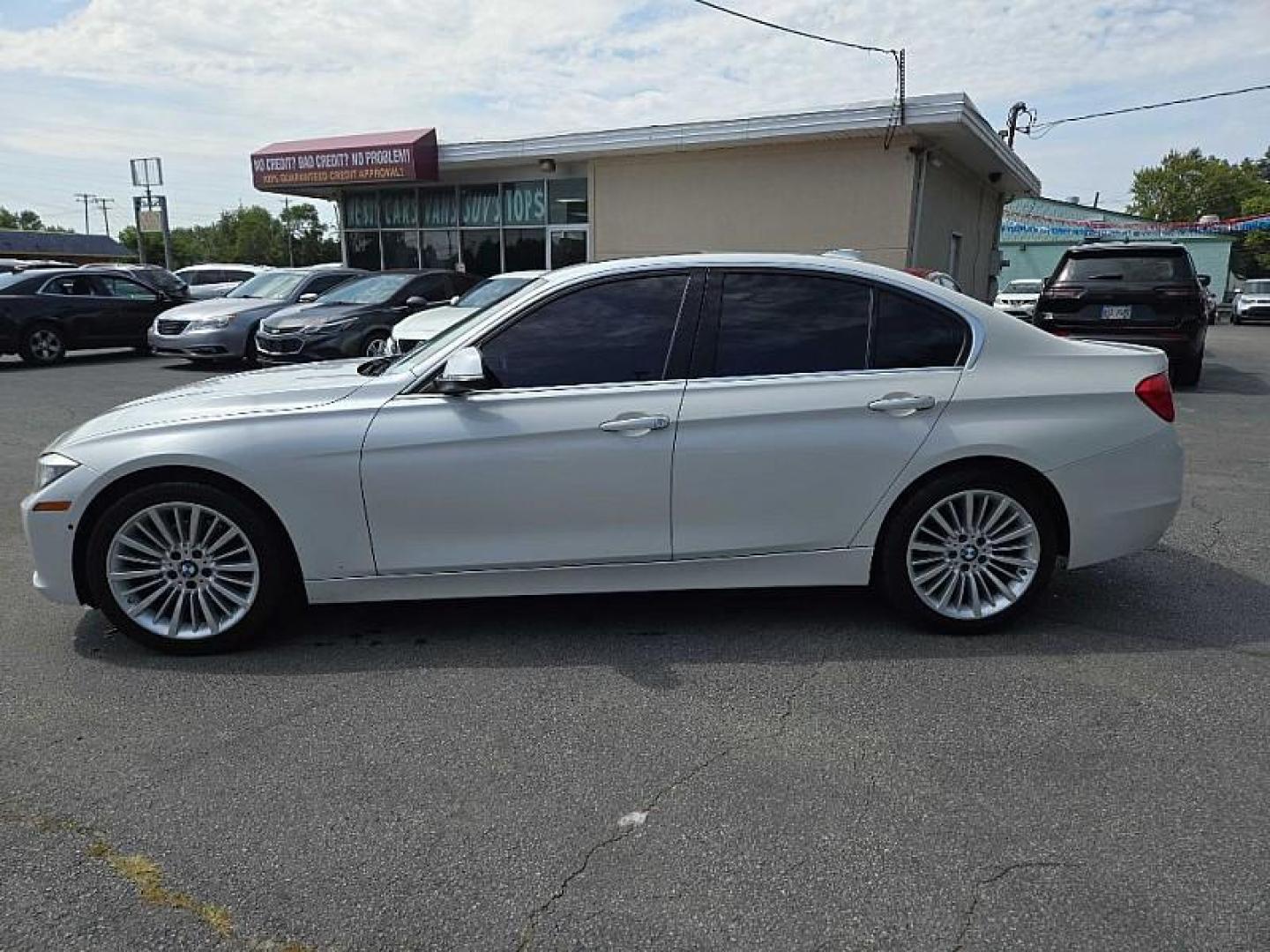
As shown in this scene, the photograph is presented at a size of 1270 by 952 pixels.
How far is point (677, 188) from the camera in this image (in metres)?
17.5

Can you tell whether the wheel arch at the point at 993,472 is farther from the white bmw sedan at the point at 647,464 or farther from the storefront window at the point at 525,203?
the storefront window at the point at 525,203

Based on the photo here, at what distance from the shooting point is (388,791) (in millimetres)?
2771

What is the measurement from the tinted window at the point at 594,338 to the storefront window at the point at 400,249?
1864 cm

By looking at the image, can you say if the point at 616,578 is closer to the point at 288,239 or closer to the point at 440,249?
the point at 440,249

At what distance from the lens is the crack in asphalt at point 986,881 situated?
7.09ft

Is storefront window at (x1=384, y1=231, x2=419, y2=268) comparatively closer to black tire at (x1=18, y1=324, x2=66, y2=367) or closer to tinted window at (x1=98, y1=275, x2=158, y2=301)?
tinted window at (x1=98, y1=275, x2=158, y2=301)

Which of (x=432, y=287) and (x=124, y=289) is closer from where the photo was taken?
(x=432, y=287)

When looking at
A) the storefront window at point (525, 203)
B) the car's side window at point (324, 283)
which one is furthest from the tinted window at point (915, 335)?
the storefront window at point (525, 203)

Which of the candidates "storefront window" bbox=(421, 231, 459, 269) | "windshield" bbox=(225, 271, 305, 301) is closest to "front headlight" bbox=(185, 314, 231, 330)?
"windshield" bbox=(225, 271, 305, 301)

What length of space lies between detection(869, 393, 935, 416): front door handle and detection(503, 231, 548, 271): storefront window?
16703 millimetres

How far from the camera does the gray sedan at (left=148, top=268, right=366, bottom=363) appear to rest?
13.5m

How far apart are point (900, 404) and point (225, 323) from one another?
12346 millimetres

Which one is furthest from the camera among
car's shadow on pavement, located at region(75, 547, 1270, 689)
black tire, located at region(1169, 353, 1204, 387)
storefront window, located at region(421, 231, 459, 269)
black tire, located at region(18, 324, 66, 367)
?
storefront window, located at region(421, 231, 459, 269)

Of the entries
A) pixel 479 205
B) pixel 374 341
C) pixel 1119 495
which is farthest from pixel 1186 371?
pixel 479 205
